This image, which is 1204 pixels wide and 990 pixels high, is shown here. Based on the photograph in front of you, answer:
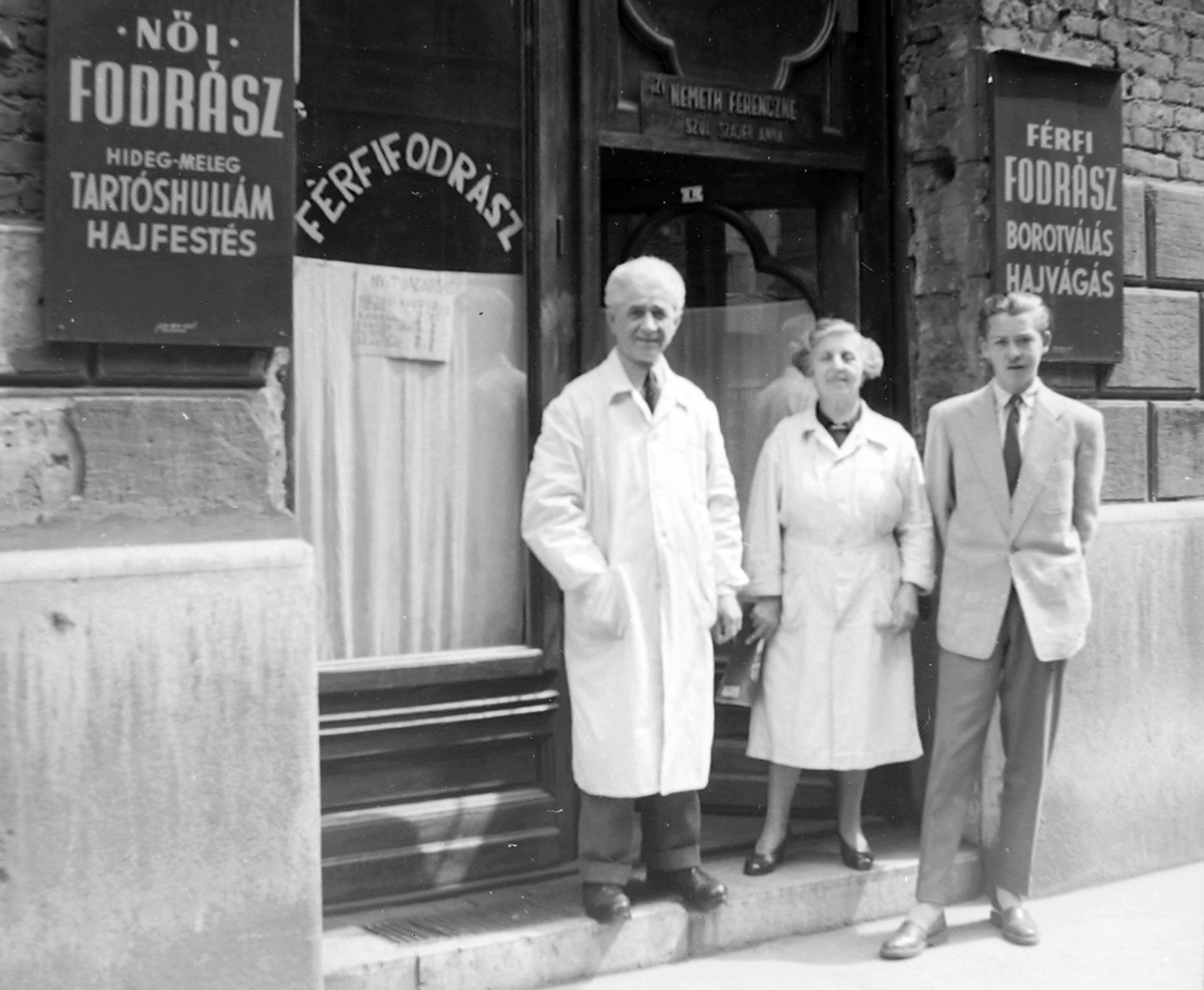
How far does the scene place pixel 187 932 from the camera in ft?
12.6

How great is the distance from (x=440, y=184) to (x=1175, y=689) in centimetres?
329

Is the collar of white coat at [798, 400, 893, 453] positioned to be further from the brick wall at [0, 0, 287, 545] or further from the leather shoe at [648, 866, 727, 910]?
the brick wall at [0, 0, 287, 545]

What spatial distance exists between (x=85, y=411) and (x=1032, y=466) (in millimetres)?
2738

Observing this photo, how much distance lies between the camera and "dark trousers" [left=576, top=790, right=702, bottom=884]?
4484mm

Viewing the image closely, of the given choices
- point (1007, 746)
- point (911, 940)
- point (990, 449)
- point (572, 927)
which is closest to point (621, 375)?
point (990, 449)

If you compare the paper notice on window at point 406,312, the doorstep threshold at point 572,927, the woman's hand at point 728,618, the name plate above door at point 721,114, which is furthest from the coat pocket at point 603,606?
the name plate above door at point 721,114

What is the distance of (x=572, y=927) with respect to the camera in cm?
443

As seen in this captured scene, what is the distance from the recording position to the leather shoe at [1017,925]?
4.84 m

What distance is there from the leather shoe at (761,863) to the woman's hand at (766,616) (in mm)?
676

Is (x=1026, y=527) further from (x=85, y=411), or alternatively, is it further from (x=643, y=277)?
(x=85, y=411)

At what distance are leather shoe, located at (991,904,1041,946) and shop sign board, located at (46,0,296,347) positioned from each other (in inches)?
112

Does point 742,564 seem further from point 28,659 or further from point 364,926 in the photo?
point 28,659

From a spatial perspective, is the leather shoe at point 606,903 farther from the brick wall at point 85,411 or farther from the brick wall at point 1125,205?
the brick wall at point 1125,205

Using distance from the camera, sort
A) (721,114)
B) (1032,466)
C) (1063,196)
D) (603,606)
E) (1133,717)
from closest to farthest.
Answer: (603,606)
(1032,466)
(721,114)
(1063,196)
(1133,717)
